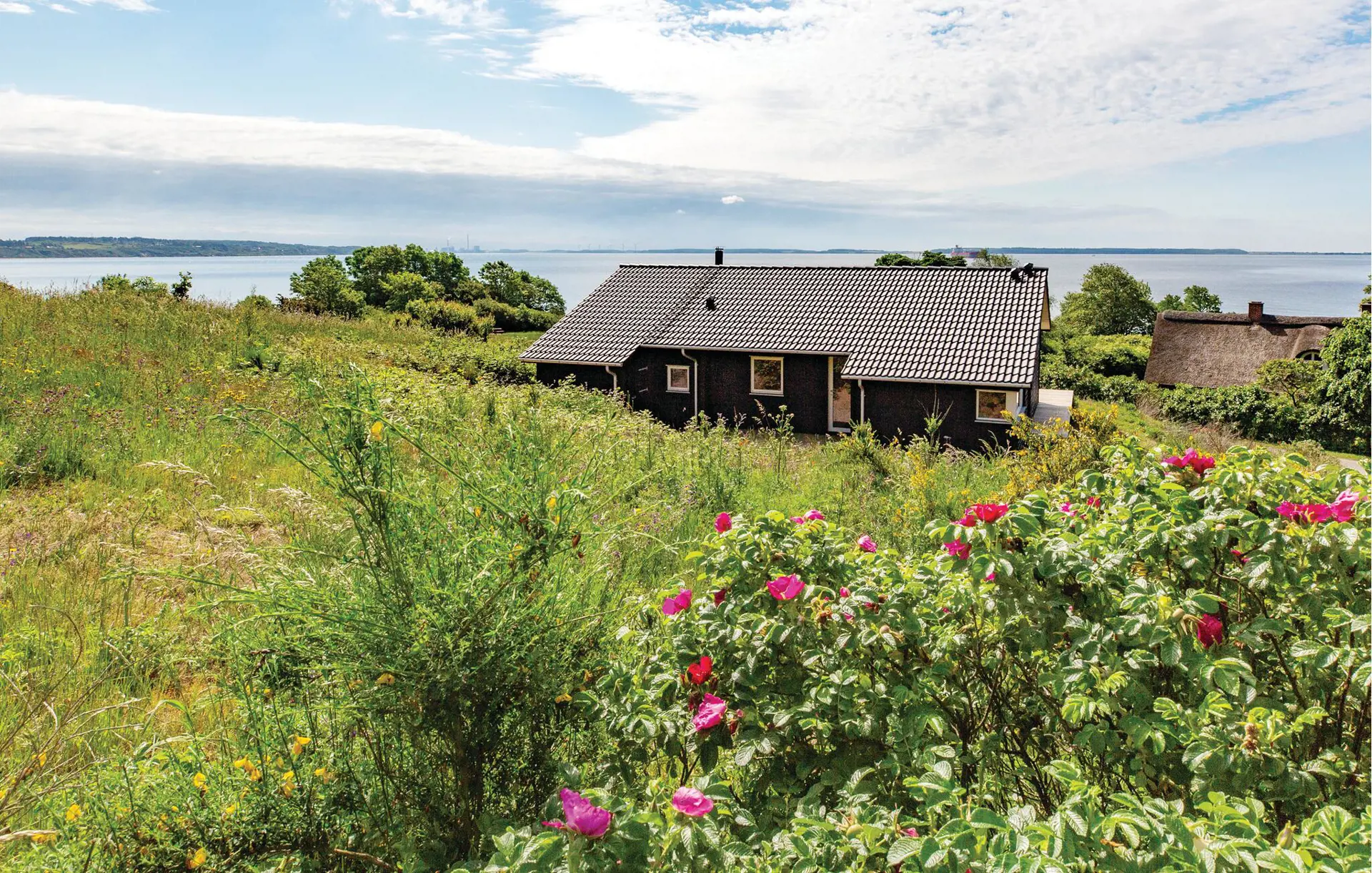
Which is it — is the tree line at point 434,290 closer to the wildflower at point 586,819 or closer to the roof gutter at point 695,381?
the roof gutter at point 695,381

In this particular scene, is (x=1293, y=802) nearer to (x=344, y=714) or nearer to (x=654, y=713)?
(x=654, y=713)

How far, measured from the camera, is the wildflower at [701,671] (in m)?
2.41

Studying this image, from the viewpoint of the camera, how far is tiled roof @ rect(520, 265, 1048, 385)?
1958cm

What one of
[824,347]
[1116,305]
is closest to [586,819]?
[824,347]

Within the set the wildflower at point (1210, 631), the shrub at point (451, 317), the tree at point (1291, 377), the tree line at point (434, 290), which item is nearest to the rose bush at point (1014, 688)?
the wildflower at point (1210, 631)

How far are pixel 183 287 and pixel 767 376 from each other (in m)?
16.1

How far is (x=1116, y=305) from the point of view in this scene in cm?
5916

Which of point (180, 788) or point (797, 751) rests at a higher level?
point (797, 751)

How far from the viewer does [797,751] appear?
2.44m

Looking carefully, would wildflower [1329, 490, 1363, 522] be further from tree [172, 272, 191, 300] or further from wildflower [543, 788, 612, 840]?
tree [172, 272, 191, 300]

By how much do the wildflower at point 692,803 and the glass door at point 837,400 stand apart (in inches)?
767

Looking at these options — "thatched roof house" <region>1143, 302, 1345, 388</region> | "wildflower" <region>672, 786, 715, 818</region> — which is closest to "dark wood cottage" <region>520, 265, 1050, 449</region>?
"wildflower" <region>672, 786, 715, 818</region>

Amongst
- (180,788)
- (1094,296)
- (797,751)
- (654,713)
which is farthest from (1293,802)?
(1094,296)

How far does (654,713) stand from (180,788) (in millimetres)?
1650
